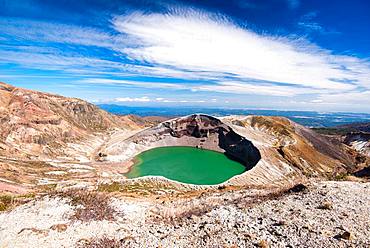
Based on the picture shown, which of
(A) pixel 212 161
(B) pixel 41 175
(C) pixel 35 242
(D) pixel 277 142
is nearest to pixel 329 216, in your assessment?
(C) pixel 35 242

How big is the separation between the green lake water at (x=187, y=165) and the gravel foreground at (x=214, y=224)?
193 feet

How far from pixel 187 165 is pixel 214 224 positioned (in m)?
91.9

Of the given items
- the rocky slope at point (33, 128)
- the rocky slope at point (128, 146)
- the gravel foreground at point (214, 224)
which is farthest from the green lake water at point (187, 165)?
the gravel foreground at point (214, 224)

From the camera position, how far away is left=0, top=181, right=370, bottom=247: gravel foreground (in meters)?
19.1

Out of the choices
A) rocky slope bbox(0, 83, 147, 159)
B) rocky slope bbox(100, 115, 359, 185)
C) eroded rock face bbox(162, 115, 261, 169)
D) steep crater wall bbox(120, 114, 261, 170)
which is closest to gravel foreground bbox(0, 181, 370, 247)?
rocky slope bbox(100, 115, 359, 185)

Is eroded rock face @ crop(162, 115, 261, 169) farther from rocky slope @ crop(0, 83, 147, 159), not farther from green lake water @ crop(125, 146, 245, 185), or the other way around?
rocky slope @ crop(0, 83, 147, 159)

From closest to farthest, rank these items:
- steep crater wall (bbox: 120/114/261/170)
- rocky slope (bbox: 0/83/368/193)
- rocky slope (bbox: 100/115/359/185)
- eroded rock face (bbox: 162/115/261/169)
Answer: rocky slope (bbox: 0/83/368/193)
rocky slope (bbox: 100/115/359/185)
eroded rock face (bbox: 162/115/261/169)
steep crater wall (bbox: 120/114/261/170)

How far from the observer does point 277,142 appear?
12788 cm

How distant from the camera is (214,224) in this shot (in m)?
22.2

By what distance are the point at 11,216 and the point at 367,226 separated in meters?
28.7

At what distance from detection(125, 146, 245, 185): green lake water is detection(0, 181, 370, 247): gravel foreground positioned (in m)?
59.0

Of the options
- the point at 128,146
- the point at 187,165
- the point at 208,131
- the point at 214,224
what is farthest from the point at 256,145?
the point at 214,224

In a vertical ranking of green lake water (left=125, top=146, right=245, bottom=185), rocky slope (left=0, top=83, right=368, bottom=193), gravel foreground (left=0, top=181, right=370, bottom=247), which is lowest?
green lake water (left=125, top=146, right=245, bottom=185)

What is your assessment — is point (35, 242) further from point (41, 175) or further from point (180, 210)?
point (41, 175)
